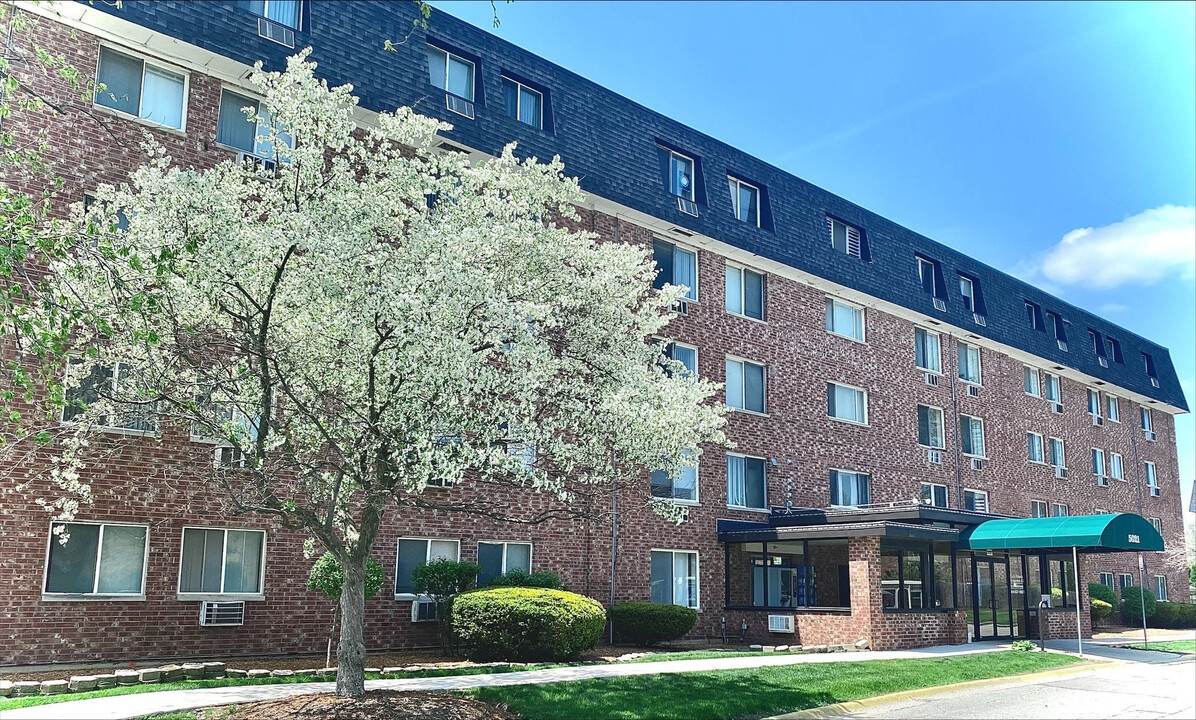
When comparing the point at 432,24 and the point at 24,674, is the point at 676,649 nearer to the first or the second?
the point at 24,674

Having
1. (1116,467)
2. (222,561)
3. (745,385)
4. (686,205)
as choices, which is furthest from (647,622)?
(1116,467)

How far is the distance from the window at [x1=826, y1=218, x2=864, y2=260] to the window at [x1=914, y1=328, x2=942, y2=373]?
3635 mm

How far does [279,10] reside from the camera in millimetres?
18719

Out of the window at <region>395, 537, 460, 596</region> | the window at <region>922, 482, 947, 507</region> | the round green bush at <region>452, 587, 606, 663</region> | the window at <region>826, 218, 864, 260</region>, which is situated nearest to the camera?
the round green bush at <region>452, 587, 606, 663</region>

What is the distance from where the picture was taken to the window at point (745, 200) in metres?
26.9

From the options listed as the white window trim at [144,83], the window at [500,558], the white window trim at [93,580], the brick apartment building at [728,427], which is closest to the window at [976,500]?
the brick apartment building at [728,427]

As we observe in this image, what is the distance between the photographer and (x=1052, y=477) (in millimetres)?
37281

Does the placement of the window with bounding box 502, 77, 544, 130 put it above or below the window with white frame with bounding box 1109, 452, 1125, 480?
above

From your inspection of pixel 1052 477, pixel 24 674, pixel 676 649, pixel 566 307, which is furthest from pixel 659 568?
pixel 1052 477

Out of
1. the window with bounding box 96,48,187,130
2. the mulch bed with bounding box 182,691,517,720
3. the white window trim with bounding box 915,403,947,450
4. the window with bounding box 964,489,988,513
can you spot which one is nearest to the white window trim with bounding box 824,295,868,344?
the white window trim with bounding box 915,403,947,450

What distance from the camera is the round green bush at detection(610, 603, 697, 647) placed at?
20.8 metres

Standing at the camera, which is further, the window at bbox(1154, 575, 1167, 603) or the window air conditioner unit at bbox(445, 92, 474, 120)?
the window at bbox(1154, 575, 1167, 603)

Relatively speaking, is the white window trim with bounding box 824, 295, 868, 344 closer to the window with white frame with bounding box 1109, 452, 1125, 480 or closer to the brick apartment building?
the brick apartment building

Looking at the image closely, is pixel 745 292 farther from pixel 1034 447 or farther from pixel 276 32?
pixel 1034 447
